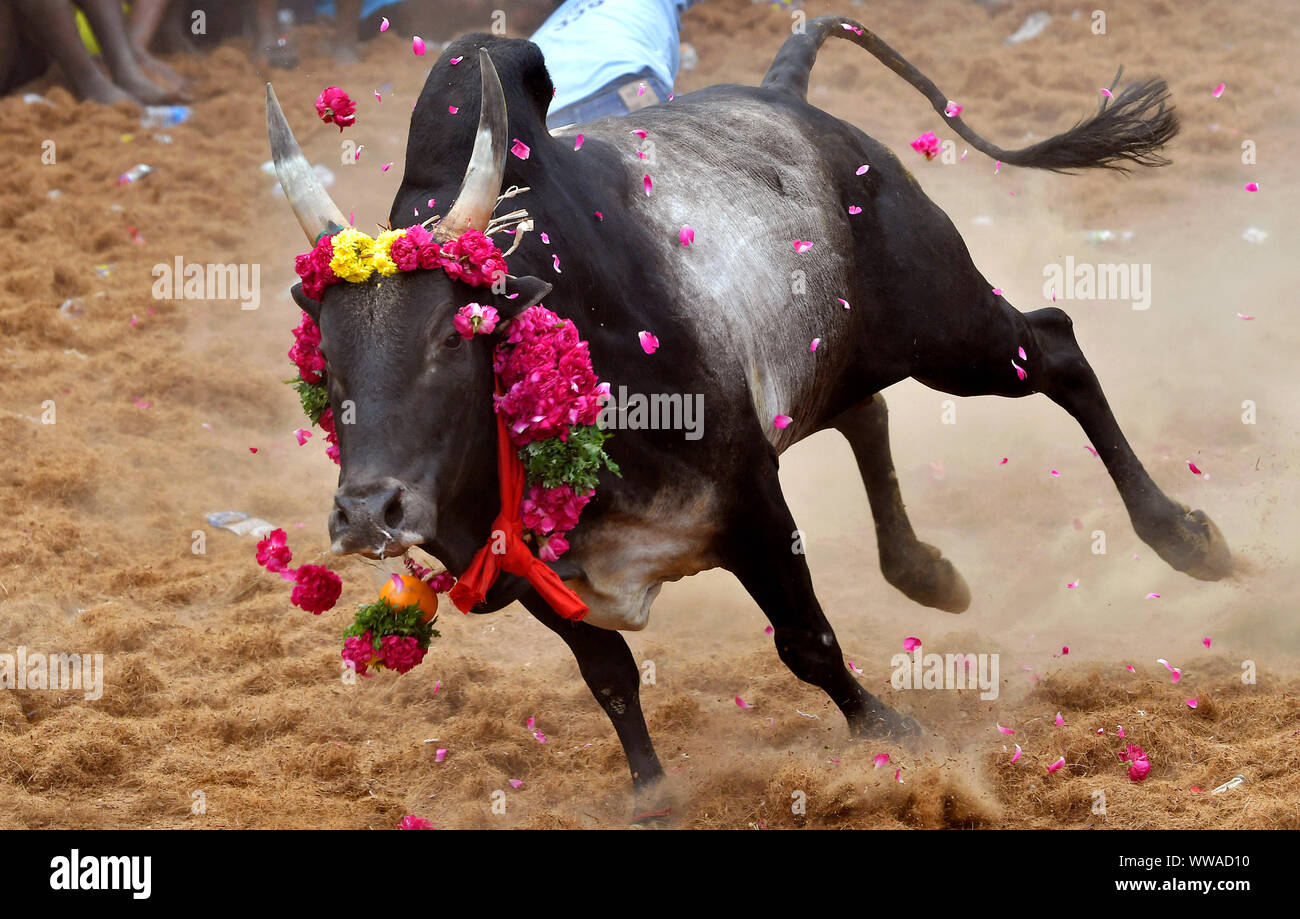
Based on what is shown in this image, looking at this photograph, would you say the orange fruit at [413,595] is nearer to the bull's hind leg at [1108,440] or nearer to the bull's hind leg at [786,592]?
the bull's hind leg at [786,592]

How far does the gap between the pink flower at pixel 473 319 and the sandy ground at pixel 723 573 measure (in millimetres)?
1776

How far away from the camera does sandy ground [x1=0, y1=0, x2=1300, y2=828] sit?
463 cm

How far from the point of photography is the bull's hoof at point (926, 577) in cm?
573

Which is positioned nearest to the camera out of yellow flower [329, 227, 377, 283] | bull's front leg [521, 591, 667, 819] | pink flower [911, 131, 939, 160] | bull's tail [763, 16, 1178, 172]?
yellow flower [329, 227, 377, 283]

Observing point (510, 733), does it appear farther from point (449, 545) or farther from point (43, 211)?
point (43, 211)

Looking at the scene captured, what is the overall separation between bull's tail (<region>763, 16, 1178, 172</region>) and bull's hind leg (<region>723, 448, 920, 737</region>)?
1906 mm

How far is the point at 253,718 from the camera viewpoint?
5262mm

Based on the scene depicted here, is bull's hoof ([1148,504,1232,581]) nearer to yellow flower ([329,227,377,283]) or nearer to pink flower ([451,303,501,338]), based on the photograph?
pink flower ([451,303,501,338])

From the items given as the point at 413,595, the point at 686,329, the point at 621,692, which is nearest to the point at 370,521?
the point at 413,595

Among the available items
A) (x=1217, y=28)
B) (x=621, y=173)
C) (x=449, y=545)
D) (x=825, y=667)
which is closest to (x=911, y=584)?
(x=825, y=667)

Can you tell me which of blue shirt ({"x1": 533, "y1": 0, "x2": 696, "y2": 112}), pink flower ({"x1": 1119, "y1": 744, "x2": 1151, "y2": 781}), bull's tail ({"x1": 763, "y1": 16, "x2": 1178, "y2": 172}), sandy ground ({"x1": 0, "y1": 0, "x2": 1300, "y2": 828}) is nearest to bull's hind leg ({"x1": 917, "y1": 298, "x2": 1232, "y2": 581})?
sandy ground ({"x1": 0, "y1": 0, "x2": 1300, "y2": 828})

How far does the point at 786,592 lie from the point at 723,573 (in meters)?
2.34

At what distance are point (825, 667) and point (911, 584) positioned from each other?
139 cm

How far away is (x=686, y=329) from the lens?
4.02 m
